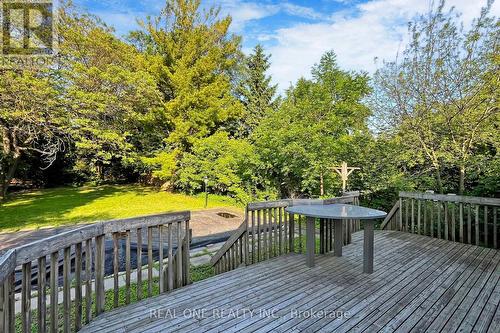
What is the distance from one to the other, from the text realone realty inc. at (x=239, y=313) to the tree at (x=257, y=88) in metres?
13.2

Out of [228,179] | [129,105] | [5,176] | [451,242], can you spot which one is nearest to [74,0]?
[129,105]

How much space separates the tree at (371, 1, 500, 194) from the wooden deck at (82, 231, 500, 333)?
3.27 m

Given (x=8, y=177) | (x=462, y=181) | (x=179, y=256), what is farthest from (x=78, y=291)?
(x=8, y=177)

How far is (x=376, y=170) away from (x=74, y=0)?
45.0 feet

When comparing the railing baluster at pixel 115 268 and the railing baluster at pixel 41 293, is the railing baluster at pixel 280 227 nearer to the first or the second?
the railing baluster at pixel 115 268

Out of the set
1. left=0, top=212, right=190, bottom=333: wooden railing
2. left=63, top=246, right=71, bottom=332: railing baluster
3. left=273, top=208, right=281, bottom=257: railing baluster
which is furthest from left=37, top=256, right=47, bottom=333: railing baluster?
left=273, top=208, right=281, bottom=257: railing baluster

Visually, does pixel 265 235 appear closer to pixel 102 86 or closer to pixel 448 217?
pixel 448 217

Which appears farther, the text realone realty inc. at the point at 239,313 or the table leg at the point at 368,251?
the table leg at the point at 368,251

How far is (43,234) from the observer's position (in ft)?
20.9

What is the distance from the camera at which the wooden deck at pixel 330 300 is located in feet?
6.33

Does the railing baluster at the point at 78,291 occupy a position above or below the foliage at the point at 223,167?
below

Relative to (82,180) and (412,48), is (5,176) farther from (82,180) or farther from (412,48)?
(412,48)

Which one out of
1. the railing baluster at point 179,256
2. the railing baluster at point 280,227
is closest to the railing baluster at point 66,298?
the railing baluster at point 179,256

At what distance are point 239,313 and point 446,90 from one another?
5.98 metres
